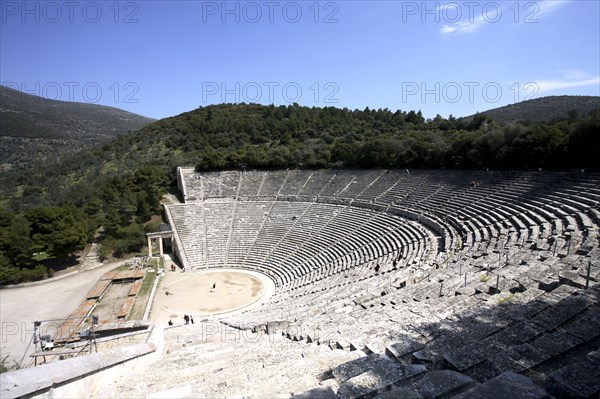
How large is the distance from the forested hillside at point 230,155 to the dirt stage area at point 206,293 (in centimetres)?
840

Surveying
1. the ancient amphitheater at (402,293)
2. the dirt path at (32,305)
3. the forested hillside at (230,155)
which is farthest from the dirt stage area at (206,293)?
the forested hillside at (230,155)

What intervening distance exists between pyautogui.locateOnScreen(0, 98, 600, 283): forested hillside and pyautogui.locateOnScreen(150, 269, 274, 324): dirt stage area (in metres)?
8.40

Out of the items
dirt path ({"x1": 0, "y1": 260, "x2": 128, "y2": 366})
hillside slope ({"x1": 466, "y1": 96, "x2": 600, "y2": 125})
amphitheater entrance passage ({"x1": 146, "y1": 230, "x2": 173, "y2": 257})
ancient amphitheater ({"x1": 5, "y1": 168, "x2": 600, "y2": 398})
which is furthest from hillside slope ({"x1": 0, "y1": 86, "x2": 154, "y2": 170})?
hillside slope ({"x1": 466, "y1": 96, "x2": 600, "y2": 125})

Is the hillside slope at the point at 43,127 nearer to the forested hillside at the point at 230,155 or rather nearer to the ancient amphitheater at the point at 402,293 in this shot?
the forested hillside at the point at 230,155

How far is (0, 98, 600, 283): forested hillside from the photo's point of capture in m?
24.4

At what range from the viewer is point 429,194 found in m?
25.6

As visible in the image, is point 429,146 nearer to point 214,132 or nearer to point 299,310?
point 299,310

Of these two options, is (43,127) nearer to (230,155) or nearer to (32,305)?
(230,155)

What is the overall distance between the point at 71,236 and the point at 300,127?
36.6 m

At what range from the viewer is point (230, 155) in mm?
39875

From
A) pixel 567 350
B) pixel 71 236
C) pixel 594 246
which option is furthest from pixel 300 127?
pixel 567 350

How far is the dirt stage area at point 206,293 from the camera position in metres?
18.8

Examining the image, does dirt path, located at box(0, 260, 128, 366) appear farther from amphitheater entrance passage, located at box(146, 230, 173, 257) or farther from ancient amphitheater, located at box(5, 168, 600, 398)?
ancient amphitheater, located at box(5, 168, 600, 398)

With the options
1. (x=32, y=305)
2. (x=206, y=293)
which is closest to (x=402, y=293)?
(x=206, y=293)
